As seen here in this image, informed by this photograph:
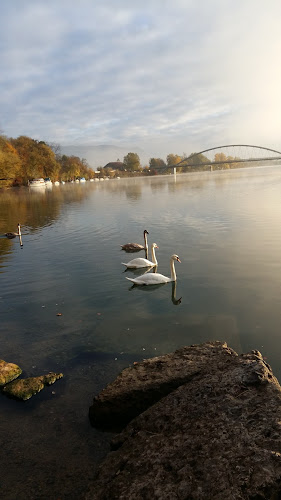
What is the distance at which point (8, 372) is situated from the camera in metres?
7.42

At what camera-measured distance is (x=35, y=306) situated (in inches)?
→ 464

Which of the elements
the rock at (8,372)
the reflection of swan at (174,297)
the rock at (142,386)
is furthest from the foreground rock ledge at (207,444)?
the reflection of swan at (174,297)

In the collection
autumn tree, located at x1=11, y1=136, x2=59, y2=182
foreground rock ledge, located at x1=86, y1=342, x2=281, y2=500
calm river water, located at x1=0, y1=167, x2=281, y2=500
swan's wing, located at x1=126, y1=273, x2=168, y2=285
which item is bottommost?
calm river water, located at x1=0, y1=167, x2=281, y2=500

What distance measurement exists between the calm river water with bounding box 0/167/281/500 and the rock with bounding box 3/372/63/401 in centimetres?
16

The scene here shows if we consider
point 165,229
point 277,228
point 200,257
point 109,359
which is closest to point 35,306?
point 109,359

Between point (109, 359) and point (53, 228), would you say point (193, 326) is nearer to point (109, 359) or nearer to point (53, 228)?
point (109, 359)

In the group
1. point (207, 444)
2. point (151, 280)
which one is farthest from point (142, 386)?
point (151, 280)

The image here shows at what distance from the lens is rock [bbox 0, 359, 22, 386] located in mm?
7289

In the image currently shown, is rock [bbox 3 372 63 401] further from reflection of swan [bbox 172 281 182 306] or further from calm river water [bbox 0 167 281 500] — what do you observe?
reflection of swan [bbox 172 281 182 306]

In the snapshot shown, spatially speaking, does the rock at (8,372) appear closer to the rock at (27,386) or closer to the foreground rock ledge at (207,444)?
the rock at (27,386)

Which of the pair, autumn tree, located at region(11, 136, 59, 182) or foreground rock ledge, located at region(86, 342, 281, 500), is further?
autumn tree, located at region(11, 136, 59, 182)

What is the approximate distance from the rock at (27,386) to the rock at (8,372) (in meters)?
0.31

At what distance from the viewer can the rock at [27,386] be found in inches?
268

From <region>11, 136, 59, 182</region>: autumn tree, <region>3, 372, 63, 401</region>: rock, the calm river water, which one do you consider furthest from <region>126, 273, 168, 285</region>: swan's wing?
<region>11, 136, 59, 182</region>: autumn tree
